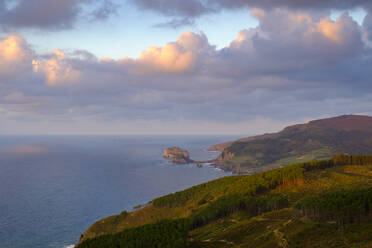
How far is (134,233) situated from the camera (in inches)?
3152

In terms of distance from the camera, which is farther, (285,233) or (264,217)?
(264,217)

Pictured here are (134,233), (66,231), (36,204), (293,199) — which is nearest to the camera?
(134,233)

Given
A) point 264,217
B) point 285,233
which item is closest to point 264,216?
point 264,217

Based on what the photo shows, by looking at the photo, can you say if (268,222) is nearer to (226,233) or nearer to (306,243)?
(226,233)

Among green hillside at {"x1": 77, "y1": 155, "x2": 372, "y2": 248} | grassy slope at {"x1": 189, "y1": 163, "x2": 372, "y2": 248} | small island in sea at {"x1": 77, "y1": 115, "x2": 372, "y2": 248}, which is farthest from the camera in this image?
green hillside at {"x1": 77, "y1": 155, "x2": 372, "y2": 248}

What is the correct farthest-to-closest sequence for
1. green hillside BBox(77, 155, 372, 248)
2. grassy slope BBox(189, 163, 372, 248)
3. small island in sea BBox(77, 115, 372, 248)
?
1. green hillside BBox(77, 155, 372, 248)
2. small island in sea BBox(77, 115, 372, 248)
3. grassy slope BBox(189, 163, 372, 248)

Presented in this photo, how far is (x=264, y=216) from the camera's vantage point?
92.1 meters

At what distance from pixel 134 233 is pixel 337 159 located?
167m

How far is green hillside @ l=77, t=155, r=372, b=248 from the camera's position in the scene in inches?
2394

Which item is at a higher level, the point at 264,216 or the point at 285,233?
the point at 285,233

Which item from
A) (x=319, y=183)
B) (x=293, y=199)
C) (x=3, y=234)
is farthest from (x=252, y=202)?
(x=3, y=234)

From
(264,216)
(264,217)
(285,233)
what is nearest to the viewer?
(285,233)

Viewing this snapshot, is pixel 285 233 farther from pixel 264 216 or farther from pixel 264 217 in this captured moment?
pixel 264 216

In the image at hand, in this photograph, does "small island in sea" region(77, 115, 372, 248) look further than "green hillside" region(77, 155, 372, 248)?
No
